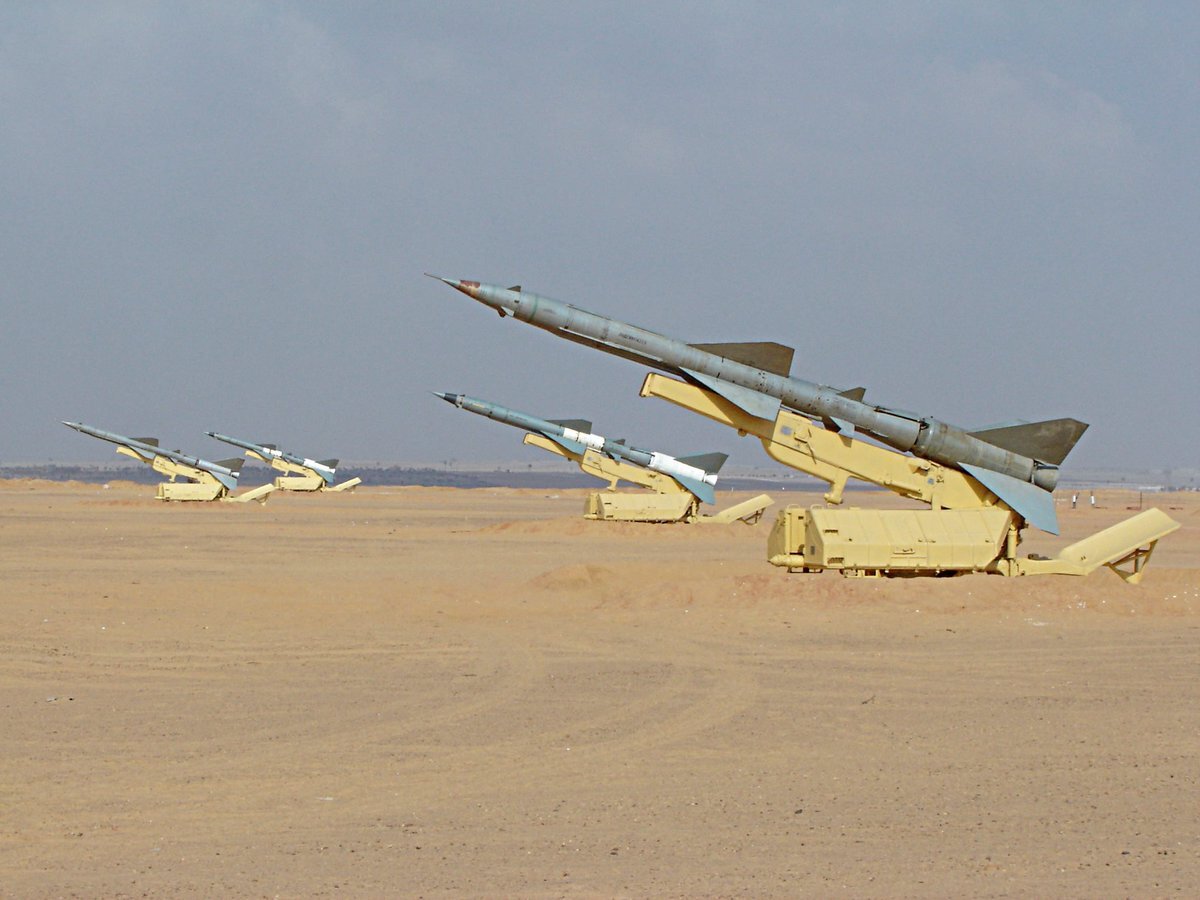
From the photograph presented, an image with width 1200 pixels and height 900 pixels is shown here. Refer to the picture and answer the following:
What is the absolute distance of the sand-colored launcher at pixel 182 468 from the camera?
5209 cm

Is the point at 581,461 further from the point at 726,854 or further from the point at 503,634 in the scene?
the point at 726,854

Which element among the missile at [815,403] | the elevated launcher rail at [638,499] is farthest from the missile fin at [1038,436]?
the elevated launcher rail at [638,499]

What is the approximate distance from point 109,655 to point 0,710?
2.80m

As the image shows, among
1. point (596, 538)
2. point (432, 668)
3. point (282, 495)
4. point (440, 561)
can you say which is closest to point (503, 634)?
point (432, 668)

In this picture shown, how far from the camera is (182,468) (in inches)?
2064

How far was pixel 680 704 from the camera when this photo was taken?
10.8m

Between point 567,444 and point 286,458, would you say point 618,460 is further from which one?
point 286,458

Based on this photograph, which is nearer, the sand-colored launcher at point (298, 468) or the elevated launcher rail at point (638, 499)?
the elevated launcher rail at point (638, 499)

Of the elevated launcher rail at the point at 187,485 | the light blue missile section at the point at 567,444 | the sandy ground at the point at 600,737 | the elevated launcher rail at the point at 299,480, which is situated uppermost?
the elevated launcher rail at the point at 299,480

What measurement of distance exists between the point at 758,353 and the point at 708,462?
874 inches

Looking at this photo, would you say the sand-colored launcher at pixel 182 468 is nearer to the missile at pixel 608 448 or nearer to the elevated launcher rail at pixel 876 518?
the missile at pixel 608 448

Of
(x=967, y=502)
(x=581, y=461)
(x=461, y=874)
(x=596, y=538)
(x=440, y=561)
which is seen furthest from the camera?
(x=581, y=461)

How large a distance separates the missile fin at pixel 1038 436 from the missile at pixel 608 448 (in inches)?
820

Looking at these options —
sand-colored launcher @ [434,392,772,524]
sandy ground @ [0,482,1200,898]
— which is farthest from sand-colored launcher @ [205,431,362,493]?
sandy ground @ [0,482,1200,898]
